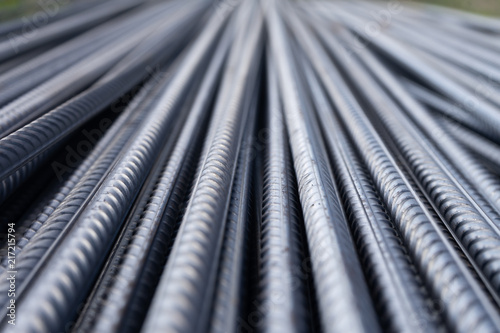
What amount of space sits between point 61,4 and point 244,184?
200 cm

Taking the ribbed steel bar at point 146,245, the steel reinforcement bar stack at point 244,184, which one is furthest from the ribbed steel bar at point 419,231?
the ribbed steel bar at point 146,245

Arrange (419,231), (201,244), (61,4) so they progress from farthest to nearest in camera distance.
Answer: (61,4), (419,231), (201,244)

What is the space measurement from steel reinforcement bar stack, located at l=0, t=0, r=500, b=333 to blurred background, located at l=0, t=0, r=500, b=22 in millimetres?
297

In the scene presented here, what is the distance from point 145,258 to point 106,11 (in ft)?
6.53

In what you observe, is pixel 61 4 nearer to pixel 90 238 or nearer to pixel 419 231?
pixel 90 238

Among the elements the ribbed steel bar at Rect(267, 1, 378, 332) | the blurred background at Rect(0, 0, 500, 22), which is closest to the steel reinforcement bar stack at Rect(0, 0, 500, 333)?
the ribbed steel bar at Rect(267, 1, 378, 332)

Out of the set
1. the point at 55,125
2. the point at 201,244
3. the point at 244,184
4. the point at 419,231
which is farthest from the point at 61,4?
the point at 419,231

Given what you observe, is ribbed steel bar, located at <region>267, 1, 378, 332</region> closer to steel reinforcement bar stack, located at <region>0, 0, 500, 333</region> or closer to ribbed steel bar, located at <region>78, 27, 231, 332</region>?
steel reinforcement bar stack, located at <region>0, 0, 500, 333</region>

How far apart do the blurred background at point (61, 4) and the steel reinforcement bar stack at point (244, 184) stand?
30 centimetres

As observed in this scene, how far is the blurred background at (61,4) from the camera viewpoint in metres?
2.06

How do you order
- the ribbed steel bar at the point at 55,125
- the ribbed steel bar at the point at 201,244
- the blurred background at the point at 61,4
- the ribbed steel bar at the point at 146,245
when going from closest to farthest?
1. the ribbed steel bar at the point at 201,244
2. the ribbed steel bar at the point at 146,245
3. the ribbed steel bar at the point at 55,125
4. the blurred background at the point at 61,4

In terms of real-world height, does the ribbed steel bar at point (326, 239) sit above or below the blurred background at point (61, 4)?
below

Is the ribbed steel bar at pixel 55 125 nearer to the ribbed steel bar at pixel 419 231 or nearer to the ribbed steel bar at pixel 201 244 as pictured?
the ribbed steel bar at pixel 201 244

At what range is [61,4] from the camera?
7.36 feet
